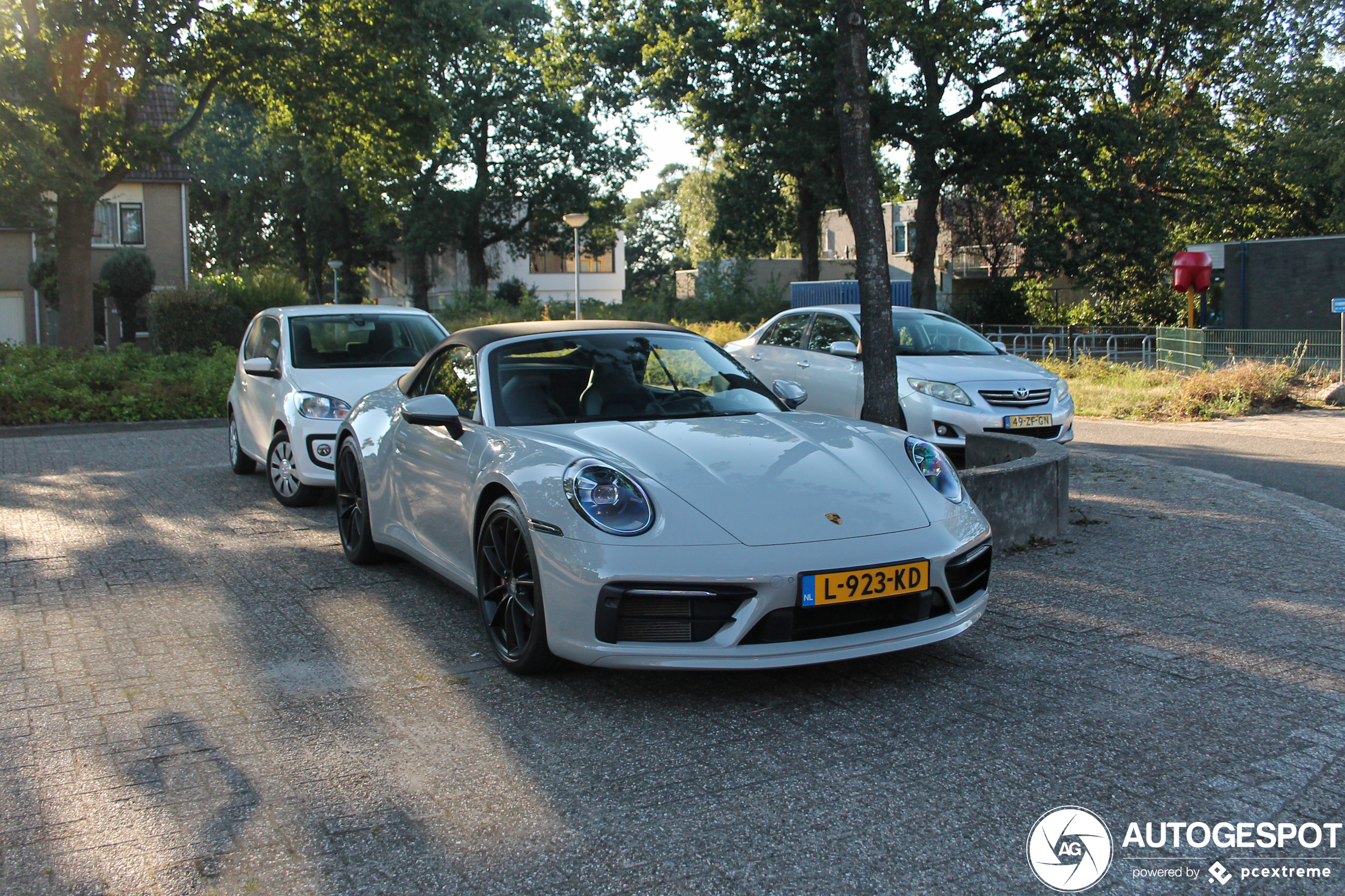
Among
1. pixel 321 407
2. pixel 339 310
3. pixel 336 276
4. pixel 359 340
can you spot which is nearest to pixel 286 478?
pixel 321 407

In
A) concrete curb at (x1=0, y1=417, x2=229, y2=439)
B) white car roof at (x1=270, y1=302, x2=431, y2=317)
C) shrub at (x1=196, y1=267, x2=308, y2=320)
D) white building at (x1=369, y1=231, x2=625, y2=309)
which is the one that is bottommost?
concrete curb at (x1=0, y1=417, x2=229, y2=439)

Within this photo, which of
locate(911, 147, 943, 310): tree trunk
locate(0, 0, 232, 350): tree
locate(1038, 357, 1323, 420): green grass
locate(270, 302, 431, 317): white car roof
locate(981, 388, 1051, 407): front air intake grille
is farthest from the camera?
locate(911, 147, 943, 310): tree trunk

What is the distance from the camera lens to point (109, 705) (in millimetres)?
4246

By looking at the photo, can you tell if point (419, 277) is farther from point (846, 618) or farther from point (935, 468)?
point (846, 618)

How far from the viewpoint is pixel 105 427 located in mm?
14953

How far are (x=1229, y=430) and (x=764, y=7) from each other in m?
19.6

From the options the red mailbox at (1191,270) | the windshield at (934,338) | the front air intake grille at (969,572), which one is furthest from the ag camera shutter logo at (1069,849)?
the red mailbox at (1191,270)

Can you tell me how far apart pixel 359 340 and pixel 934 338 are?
5.50 metres

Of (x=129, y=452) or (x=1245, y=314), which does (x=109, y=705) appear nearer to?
(x=129, y=452)

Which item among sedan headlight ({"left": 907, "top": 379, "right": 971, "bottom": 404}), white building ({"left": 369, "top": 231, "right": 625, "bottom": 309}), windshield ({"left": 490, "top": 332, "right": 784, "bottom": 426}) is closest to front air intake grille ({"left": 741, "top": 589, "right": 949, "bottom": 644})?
windshield ({"left": 490, "top": 332, "right": 784, "bottom": 426})

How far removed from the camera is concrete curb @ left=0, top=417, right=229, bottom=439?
1435 cm

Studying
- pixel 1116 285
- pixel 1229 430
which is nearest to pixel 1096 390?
pixel 1229 430

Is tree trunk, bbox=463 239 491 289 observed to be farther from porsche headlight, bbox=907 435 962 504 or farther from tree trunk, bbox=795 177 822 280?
porsche headlight, bbox=907 435 962 504

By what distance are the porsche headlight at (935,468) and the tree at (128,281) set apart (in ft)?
113
